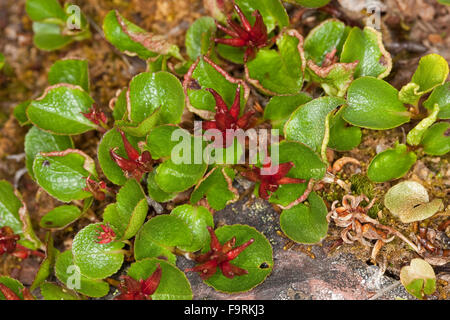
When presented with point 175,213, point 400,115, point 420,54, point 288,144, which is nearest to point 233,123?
point 288,144

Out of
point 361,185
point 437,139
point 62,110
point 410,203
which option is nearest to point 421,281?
point 410,203

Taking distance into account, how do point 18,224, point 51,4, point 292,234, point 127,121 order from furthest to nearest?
1. point 51,4
2. point 18,224
3. point 127,121
4. point 292,234

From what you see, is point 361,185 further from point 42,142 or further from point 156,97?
point 42,142

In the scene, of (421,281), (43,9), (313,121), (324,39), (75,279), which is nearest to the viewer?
(421,281)

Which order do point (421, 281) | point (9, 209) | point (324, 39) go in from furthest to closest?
point (9, 209) → point (324, 39) → point (421, 281)
